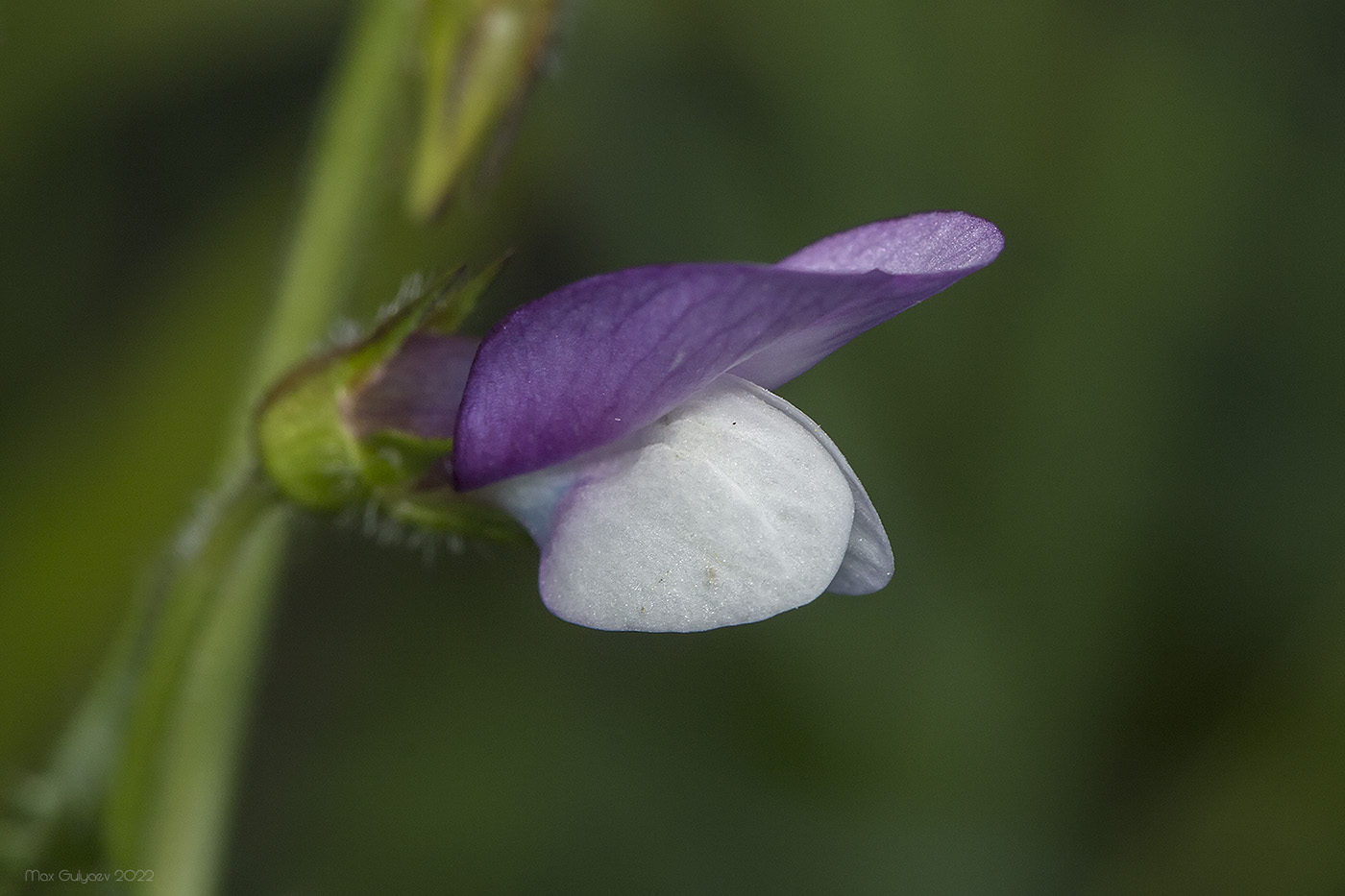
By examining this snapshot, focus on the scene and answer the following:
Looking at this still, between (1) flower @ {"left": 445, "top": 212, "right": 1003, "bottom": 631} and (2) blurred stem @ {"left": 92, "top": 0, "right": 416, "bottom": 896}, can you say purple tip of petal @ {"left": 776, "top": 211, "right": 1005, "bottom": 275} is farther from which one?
(2) blurred stem @ {"left": 92, "top": 0, "right": 416, "bottom": 896}

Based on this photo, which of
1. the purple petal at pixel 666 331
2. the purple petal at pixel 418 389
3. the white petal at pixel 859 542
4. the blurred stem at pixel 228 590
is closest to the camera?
the purple petal at pixel 666 331

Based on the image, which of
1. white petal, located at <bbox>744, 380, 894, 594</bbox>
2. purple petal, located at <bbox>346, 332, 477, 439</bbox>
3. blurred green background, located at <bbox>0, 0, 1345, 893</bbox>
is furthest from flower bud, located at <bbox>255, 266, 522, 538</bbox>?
blurred green background, located at <bbox>0, 0, 1345, 893</bbox>

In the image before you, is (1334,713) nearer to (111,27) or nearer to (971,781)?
(971,781)

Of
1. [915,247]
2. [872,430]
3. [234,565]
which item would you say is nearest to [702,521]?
[915,247]

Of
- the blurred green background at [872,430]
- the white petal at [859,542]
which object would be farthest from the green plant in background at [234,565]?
the blurred green background at [872,430]

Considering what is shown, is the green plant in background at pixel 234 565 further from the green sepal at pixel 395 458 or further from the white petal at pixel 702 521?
the white petal at pixel 702 521

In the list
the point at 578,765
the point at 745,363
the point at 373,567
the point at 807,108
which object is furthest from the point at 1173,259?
the point at 745,363
